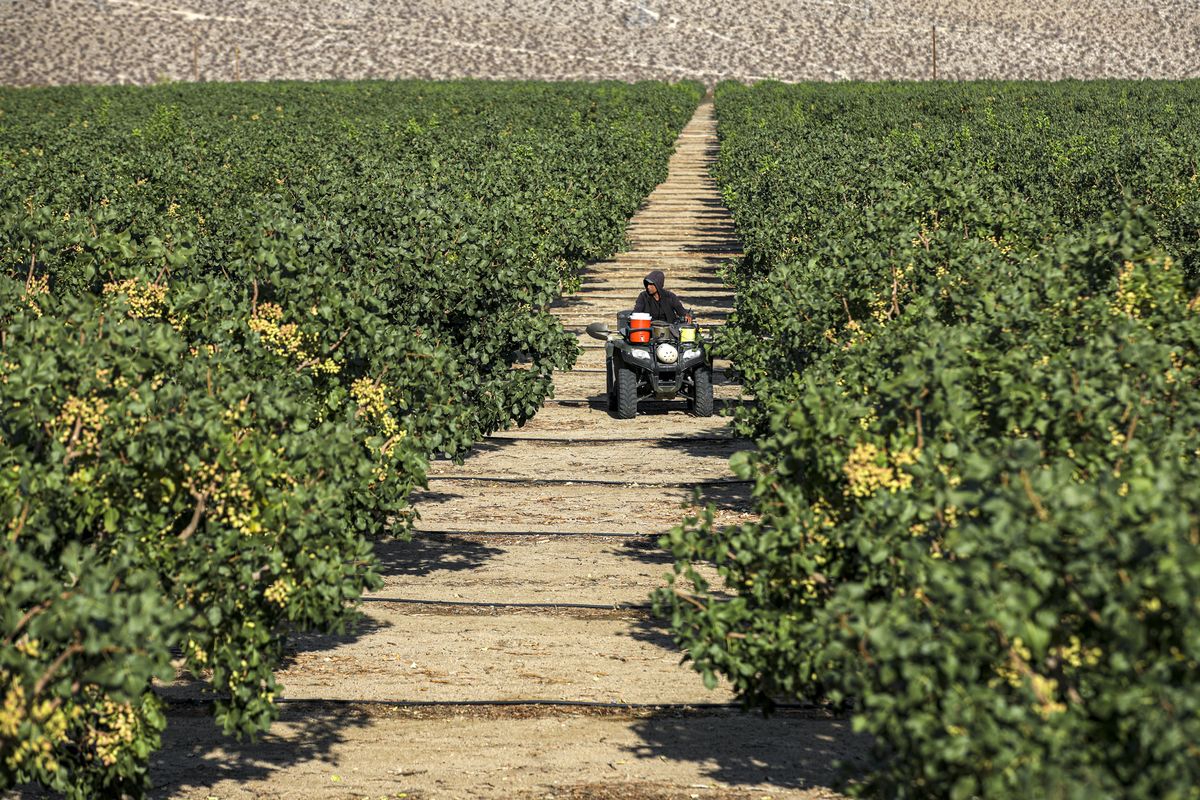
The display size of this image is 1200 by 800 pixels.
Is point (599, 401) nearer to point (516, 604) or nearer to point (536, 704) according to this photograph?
point (516, 604)

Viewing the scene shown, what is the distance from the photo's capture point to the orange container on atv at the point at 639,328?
1708 centimetres

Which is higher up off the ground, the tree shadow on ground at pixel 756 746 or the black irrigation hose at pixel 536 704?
the black irrigation hose at pixel 536 704

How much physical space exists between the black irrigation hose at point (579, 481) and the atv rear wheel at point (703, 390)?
2.33 m

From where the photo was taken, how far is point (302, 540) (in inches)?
291

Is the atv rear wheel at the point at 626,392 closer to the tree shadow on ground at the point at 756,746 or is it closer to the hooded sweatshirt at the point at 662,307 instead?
the hooded sweatshirt at the point at 662,307

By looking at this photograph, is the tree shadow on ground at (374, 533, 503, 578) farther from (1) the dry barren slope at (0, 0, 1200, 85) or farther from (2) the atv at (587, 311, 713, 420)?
(1) the dry barren slope at (0, 0, 1200, 85)

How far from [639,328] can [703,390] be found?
3.62ft

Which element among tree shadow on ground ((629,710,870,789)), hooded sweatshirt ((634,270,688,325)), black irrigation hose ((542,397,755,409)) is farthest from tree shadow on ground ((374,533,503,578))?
black irrigation hose ((542,397,755,409))

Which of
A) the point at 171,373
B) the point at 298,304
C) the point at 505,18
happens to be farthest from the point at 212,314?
the point at 505,18

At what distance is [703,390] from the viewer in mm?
17625

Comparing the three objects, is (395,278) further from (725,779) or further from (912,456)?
(912,456)

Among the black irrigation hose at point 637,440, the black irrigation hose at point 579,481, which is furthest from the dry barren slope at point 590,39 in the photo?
the black irrigation hose at point 579,481

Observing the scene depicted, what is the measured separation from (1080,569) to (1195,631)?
437mm

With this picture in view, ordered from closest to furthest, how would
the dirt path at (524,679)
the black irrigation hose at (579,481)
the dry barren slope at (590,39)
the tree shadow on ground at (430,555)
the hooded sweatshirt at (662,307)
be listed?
the dirt path at (524,679) < the tree shadow on ground at (430,555) < the black irrigation hose at (579,481) < the hooded sweatshirt at (662,307) < the dry barren slope at (590,39)
